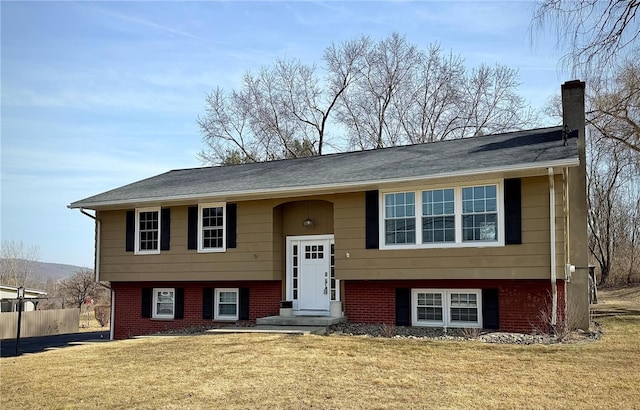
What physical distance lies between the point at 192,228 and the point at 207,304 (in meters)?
2.31

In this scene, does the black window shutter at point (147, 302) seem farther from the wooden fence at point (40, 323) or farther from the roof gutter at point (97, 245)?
the wooden fence at point (40, 323)

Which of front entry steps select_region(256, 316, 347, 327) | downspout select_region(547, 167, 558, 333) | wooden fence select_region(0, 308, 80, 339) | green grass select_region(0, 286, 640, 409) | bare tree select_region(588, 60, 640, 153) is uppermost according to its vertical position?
bare tree select_region(588, 60, 640, 153)

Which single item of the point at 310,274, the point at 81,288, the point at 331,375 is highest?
the point at 310,274

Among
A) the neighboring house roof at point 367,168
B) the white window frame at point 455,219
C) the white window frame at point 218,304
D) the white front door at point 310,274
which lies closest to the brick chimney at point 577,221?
the neighboring house roof at point 367,168

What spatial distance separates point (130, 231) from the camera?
18.9 metres

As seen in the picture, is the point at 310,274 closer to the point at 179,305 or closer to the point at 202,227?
the point at 202,227

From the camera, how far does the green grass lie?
26.3 feet

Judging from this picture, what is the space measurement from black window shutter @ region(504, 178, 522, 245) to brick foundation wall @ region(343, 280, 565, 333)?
118cm

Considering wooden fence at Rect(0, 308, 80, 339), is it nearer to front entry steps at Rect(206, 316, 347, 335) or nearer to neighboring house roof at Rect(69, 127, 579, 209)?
neighboring house roof at Rect(69, 127, 579, 209)

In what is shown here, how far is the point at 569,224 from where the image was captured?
14.3 m

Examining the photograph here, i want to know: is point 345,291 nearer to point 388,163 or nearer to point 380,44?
point 388,163

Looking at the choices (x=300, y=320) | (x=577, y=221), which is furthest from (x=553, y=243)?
(x=300, y=320)

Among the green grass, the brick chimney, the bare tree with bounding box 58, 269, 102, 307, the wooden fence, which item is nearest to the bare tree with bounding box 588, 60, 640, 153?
the brick chimney

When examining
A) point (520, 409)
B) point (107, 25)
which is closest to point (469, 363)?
point (520, 409)
